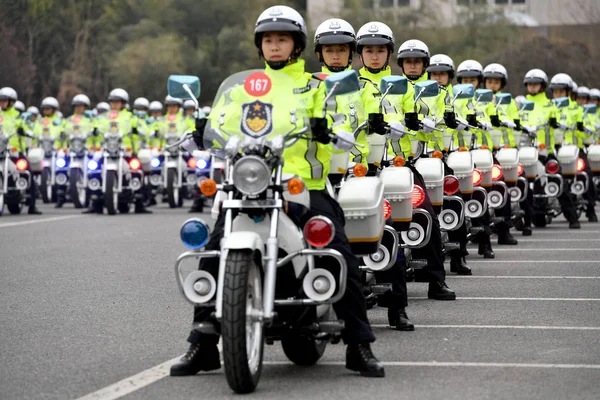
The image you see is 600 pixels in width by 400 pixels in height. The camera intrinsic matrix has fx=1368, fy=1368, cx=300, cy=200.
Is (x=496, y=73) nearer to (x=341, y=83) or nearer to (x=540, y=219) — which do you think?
(x=540, y=219)

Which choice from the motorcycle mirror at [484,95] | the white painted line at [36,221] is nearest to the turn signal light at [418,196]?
the motorcycle mirror at [484,95]

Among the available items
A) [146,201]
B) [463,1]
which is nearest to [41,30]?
[463,1]

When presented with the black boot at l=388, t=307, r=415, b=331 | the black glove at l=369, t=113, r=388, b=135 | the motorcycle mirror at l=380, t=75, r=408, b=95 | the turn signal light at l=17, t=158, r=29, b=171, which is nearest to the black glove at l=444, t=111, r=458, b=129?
the black glove at l=369, t=113, r=388, b=135

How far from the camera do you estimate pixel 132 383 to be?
7496 millimetres

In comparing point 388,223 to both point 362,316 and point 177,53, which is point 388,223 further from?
point 177,53

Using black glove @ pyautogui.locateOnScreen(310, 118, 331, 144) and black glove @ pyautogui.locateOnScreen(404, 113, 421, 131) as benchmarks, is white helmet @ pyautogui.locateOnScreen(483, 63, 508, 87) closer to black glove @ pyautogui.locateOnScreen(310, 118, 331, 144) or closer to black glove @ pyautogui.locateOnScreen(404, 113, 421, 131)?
black glove @ pyautogui.locateOnScreen(404, 113, 421, 131)

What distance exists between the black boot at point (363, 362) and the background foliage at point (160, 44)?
130 ft

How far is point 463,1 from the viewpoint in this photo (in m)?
68.2

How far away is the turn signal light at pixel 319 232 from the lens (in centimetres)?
723

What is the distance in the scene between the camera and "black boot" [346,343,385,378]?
7.63 metres

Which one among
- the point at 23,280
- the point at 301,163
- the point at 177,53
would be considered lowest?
the point at 23,280

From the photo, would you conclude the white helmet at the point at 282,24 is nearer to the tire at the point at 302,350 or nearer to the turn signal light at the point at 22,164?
the tire at the point at 302,350

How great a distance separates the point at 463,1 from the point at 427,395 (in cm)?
6249

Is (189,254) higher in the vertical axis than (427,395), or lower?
higher
